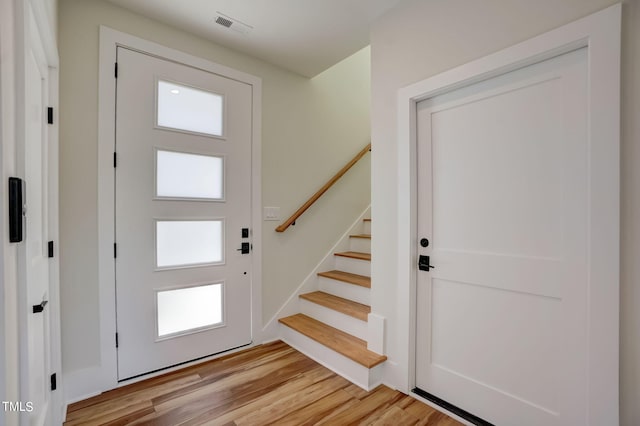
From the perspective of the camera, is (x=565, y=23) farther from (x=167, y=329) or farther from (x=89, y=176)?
(x=167, y=329)

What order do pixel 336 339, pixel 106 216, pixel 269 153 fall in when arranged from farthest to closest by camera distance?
pixel 269 153
pixel 336 339
pixel 106 216

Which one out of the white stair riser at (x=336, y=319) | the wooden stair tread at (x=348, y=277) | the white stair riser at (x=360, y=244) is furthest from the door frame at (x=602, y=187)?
the white stair riser at (x=360, y=244)

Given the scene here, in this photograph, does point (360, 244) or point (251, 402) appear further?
point (360, 244)

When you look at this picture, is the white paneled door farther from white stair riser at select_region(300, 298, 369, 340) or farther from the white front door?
white stair riser at select_region(300, 298, 369, 340)

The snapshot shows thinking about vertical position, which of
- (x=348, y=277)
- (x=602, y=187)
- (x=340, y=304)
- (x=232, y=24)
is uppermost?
(x=232, y=24)

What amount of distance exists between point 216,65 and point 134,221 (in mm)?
1393

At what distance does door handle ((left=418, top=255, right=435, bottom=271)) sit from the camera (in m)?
1.95

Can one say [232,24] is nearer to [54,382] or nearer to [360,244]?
[360,244]

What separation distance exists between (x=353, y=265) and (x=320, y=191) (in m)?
0.83

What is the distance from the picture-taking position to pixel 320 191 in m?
3.09

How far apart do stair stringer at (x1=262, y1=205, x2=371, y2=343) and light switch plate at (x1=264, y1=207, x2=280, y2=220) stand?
28.4 inches

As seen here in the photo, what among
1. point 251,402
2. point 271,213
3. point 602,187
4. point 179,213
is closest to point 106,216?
point 179,213

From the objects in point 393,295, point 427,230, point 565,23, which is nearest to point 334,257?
point 393,295

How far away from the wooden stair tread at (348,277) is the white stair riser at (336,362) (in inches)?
24.1
